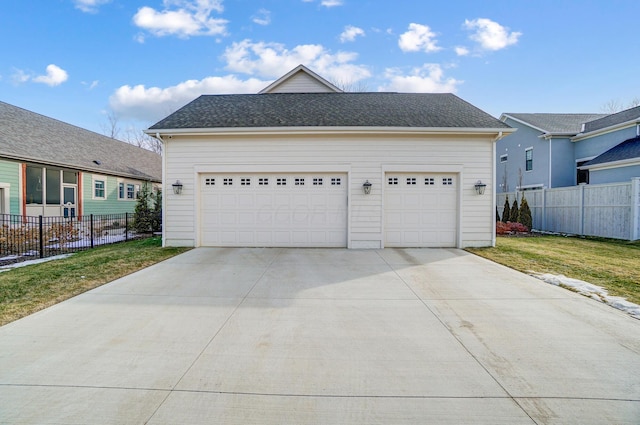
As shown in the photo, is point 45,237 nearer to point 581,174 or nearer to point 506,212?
point 506,212

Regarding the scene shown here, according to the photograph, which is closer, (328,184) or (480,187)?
(480,187)

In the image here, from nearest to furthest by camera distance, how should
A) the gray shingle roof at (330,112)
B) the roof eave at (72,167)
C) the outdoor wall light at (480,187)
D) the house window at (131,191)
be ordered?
the outdoor wall light at (480,187), the gray shingle roof at (330,112), the roof eave at (72,167), the house window at (131,191)

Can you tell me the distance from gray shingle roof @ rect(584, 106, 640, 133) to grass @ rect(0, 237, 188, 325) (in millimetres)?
21659

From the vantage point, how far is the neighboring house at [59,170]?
Result: 39.2ft

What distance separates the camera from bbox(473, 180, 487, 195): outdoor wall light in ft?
31.1

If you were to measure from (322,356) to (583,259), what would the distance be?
26.7 feet

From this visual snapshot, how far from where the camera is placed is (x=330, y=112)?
10.5 meters

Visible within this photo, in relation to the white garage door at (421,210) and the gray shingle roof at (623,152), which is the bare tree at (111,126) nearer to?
the white garage door at (421,210)

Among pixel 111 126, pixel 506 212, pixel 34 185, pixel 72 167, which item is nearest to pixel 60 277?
pixel 34 185

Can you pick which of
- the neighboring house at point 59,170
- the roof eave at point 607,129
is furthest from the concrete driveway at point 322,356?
the roof eave at point 607,129

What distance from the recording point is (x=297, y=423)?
2.26 m

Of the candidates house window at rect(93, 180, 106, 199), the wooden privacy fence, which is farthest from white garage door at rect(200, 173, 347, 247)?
house window at rect(93, 180, 106, 199)

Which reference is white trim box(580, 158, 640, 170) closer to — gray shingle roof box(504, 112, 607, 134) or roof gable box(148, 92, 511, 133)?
gray shingle roof box(504, 112, 607, 134)

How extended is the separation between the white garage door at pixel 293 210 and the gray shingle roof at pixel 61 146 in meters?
9.29
